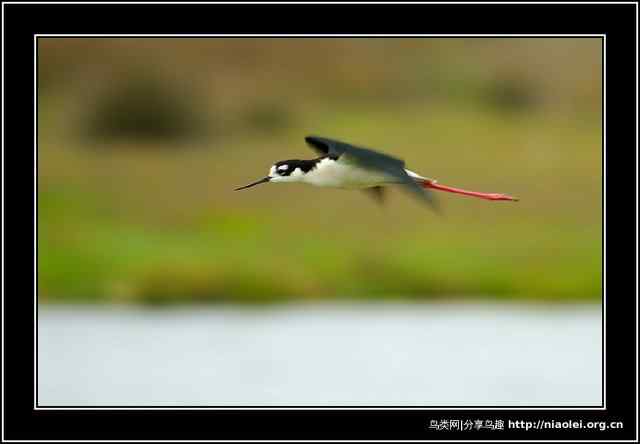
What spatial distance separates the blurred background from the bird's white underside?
6.39m

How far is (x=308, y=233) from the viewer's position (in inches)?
935

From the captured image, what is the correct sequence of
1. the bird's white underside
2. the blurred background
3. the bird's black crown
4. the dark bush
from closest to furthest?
the bird's white underside, the bird's black crown, the blurred background, the dark bush

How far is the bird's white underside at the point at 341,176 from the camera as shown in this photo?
10500 millimetres

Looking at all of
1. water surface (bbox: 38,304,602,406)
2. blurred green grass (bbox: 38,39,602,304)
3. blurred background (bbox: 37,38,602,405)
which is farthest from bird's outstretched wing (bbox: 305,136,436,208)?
blurred green grass (bbox: 38,39,602,304)

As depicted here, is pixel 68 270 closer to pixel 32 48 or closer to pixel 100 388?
pixel 100 388

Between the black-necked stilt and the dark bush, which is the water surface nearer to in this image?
the black-necked stilt

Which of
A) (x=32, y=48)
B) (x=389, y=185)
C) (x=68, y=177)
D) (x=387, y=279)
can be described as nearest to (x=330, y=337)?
(x=387, y=279)

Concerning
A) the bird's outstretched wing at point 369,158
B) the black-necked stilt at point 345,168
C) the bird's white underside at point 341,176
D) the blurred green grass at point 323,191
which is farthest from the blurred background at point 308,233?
the bird's outstretched wing at point 369,158

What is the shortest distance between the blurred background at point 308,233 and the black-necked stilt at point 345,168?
6256 millimetres

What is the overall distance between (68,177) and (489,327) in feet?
28.6

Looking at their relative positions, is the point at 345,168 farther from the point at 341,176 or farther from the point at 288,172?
the point at 288,172

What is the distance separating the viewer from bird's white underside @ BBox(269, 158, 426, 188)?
10.5 meters

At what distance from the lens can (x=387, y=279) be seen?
22.8m

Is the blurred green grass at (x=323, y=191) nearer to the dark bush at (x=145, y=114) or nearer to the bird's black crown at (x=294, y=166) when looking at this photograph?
the dark bush at (x=145, y=114)
